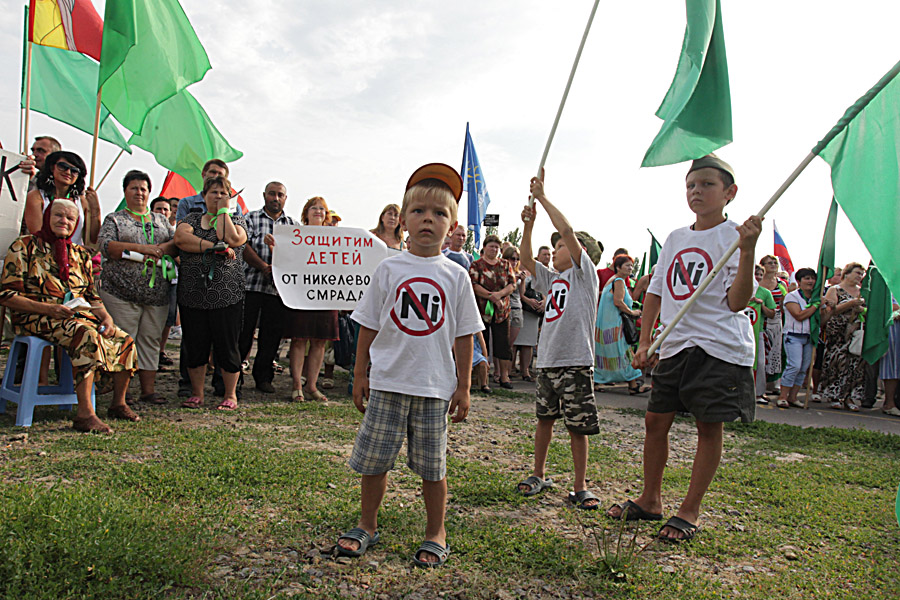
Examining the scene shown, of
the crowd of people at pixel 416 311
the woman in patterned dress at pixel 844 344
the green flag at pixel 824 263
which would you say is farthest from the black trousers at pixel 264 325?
the woman in patterned dress at pixel 844 344

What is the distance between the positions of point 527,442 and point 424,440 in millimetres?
2896

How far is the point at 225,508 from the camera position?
3264 mm

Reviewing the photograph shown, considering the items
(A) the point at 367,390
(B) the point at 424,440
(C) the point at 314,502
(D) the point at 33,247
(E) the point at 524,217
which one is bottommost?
(C) the point at 314,502

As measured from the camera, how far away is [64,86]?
7336mm

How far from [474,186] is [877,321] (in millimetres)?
7460

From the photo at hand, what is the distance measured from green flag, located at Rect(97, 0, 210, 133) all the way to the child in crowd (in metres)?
4.22

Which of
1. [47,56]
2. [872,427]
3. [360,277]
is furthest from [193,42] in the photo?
[872,427]

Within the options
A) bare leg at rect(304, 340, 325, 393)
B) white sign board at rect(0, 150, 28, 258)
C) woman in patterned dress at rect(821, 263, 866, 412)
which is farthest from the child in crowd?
woman in patterned dress at rect(821, 263, 866, 412)

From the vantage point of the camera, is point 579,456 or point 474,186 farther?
point 474,186

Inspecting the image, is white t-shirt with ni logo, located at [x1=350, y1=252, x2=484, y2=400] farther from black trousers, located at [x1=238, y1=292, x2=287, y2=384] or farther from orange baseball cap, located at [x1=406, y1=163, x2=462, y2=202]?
black trousers, located at [x1=238, y1=292, x2=287, y2=384]

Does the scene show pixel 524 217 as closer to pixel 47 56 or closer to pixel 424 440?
pixel 424 440

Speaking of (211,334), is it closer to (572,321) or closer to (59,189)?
A: (59,189)

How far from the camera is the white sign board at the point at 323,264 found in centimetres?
704

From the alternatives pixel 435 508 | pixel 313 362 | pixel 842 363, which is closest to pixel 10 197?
pixel 313 362
